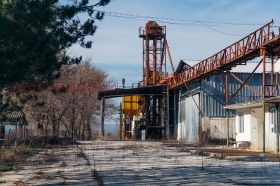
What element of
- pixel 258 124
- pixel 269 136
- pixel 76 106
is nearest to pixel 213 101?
pixel 258 124

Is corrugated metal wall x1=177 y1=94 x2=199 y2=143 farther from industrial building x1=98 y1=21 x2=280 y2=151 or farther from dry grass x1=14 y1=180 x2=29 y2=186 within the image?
dry grass x1=14 y1=180 x2=29 y2=186

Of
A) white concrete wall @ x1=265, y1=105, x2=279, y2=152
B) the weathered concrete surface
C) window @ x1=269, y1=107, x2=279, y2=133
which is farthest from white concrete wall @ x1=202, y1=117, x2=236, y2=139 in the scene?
the weathered concrete surface

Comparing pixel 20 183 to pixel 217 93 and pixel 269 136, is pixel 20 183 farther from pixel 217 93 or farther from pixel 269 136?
pixel 217 93

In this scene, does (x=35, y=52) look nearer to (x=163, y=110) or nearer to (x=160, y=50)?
(x=163, y=110)

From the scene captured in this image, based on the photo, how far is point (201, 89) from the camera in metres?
40.0

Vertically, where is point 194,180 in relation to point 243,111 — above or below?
below

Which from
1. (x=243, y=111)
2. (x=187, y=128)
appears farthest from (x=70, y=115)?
(x=243, y=111)

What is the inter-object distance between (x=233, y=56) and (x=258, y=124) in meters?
5.51

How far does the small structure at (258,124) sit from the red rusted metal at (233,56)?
336 centimetres

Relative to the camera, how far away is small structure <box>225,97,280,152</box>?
24.6 metres

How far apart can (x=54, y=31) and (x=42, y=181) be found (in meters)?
4.27

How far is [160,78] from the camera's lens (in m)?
52.5

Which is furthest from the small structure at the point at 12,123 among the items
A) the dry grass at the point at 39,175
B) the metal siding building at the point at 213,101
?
the metal siding building at the point at 213,101

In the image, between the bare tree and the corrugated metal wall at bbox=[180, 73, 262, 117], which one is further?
the bare tree
